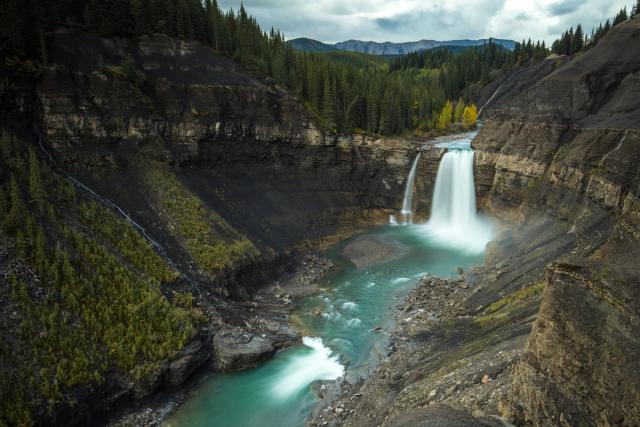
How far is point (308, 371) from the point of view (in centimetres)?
2486

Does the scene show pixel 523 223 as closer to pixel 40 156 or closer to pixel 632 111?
pixel 632 111

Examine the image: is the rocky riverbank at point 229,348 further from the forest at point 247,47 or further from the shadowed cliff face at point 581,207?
the forest at point 247,47

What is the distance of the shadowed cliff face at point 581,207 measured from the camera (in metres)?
10.9

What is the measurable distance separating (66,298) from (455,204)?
132 feet

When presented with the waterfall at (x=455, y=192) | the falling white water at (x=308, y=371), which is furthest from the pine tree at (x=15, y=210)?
the waterfall at (x=455, y=192)

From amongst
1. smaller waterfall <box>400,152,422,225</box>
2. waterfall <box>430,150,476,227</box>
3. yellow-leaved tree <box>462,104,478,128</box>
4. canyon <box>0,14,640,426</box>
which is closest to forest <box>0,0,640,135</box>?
canyon <box>0,14,640,426</box>

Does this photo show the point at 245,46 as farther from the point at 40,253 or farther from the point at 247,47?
the point at 40,253

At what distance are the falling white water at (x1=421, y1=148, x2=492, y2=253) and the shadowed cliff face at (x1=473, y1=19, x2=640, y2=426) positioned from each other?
1614 mm

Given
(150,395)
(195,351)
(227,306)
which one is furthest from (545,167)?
(150,395)

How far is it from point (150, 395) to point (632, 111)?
40.1 m

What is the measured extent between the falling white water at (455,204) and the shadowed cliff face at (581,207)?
161 centimetres

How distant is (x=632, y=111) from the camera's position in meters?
34.0

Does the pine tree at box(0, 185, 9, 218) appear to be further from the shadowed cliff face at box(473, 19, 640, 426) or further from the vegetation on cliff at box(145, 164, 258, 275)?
the shadowed cliff face at box(473, 19, 640, 426)

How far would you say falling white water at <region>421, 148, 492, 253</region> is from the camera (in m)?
46.8
